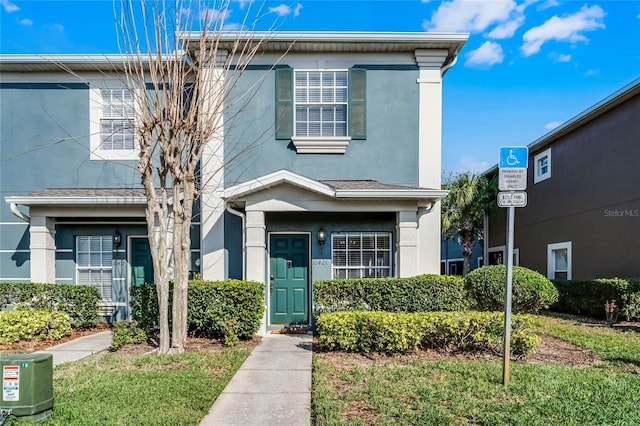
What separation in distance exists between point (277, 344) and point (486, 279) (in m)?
4.10

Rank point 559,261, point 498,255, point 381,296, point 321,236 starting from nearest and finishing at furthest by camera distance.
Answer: point 381,296
point 321,236
point 559,261
point 498,255

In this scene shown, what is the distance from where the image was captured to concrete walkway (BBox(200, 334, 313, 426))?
4207 millimetres

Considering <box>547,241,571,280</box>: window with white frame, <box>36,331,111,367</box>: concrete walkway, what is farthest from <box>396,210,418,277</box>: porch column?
<box>547,241,571,280</box>: window with white frame

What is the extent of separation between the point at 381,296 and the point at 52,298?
669 centimetres

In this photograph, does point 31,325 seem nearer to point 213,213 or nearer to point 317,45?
point 213,213

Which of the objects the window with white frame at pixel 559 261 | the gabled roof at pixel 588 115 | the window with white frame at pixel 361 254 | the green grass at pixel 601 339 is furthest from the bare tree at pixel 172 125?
the window with white frame at pixel 559 261

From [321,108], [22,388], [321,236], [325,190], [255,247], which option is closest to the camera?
[22,388]

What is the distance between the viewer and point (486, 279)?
25.7ft

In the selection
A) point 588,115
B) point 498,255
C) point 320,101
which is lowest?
point 498,255

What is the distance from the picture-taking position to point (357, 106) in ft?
29.3

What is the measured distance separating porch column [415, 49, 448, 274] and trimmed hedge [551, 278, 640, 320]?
473cm

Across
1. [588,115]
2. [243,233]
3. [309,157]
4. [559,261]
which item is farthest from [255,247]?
[559,261]

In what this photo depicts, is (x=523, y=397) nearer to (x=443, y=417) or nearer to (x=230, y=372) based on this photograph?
(x=443, y=417)

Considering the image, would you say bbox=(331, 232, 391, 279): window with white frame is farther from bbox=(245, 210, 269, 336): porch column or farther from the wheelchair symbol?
the wheelchair symbol
